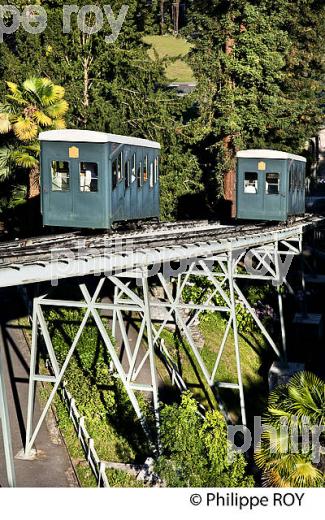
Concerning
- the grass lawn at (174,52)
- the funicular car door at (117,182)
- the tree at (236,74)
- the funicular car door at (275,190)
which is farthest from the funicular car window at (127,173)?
the grass lawn at (174,52)

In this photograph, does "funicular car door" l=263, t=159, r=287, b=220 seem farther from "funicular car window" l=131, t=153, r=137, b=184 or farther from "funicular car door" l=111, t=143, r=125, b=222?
"funicular car door" l=111, t=143, r=125, b=222

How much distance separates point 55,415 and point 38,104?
37.0 feet

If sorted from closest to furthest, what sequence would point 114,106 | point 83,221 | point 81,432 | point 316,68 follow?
point 81,432
point 83,221
point 114,106
point 316,68

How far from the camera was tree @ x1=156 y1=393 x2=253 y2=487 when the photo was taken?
15898mm

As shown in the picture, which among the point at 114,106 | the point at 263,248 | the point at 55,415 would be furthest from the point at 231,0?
the point at 55,415

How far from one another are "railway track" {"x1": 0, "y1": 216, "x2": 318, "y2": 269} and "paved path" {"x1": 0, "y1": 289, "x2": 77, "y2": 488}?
3.27m

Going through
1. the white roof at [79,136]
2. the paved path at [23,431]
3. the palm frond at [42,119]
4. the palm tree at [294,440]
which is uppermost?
the palm frond at [42,119]

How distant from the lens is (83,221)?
20453mm

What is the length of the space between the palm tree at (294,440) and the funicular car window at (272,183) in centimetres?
1410

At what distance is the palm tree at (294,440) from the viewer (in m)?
12.9

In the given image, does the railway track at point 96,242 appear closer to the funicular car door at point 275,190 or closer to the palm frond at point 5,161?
the funicular car door at point 275,190

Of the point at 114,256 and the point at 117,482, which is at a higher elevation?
the point at 114,256

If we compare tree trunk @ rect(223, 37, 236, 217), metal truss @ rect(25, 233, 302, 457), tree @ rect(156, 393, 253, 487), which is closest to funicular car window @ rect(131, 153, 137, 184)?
metal truss @ rect(25, 233, 302, 457)
